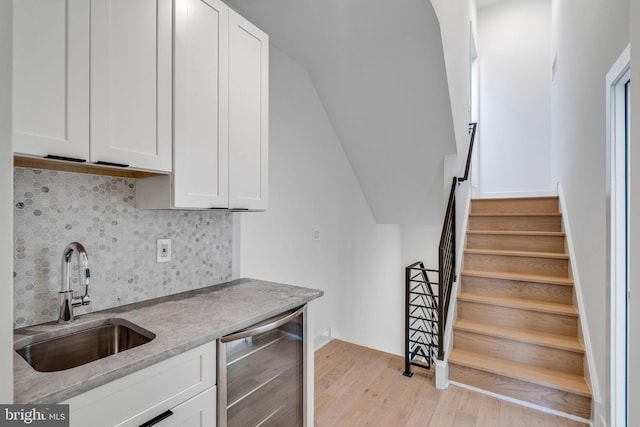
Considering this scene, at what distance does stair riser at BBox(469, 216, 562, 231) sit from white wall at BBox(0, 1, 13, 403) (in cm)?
388

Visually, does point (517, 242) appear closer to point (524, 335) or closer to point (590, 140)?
point (524, 335)

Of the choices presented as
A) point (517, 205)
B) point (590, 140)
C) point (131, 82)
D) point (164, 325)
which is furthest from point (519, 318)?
point (131, 82)

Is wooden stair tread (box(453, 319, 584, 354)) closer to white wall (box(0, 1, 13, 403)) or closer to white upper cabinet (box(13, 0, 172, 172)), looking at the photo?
white upper cabinet (box(13, 0, 172, 172))

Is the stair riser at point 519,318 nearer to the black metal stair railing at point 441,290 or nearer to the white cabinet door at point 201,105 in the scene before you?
the black metal stair railing at point 441,290

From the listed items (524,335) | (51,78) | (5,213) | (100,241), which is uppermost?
(51,78)

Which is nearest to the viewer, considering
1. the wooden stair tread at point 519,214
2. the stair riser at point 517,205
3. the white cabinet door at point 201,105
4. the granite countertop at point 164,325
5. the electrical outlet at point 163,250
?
the granite countertop at point 164,325

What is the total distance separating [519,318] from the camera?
2.62m

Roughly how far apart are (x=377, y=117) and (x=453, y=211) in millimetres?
1163

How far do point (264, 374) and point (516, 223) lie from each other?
3.16 metres

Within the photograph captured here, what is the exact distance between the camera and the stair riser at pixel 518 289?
8.65 ft

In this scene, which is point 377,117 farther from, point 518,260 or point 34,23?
point 34,23

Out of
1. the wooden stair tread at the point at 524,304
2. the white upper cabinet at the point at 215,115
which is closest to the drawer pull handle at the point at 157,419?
the white upper cabinet at the point at 215,115

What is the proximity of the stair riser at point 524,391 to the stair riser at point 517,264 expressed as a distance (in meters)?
1.08

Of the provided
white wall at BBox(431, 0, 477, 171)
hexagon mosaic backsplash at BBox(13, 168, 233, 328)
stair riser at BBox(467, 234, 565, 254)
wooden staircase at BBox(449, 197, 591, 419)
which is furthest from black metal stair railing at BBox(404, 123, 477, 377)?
hexagon mosaic backsplash at BBox(13, 168, 233, 328)
